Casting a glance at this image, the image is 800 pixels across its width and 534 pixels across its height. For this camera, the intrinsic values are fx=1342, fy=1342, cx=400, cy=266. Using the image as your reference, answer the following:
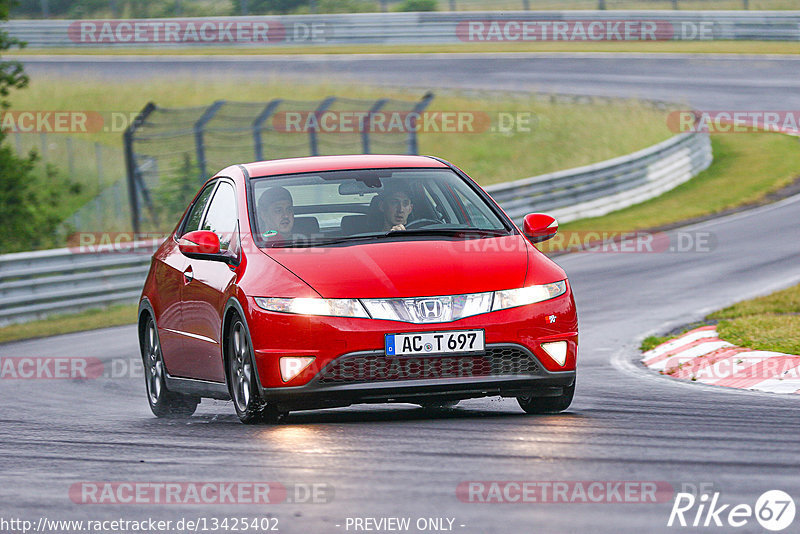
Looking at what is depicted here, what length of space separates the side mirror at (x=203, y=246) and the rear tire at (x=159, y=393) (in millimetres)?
1507

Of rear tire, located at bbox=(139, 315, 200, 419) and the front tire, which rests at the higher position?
the front tire

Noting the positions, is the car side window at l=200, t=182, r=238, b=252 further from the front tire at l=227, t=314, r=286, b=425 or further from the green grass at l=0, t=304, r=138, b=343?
the green grass at l=0, t=304, r=138, b=343

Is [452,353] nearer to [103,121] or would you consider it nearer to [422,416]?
[422,416]

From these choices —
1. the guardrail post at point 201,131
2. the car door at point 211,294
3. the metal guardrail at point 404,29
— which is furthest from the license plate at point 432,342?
the metal guardrail at point 404,29

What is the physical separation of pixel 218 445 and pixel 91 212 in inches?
801

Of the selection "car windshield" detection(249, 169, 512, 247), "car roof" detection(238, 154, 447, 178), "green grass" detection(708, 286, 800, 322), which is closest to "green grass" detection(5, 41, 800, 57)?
"green grass" detection(708, 286, 800, 322)

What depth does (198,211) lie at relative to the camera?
9102 mm

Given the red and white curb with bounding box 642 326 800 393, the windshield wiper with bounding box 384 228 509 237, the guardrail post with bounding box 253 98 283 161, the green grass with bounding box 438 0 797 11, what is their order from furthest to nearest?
the green grass with bounding box 438 0 797 11
the guardrail post with bounding box 253 98 283 161
the red and white curb with bounding box 642 326 800 393
the windshield wiper with bounding box 384 228 509 237

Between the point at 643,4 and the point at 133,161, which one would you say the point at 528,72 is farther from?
the point at 133,161

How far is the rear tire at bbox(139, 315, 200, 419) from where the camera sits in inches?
360

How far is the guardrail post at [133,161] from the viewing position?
2034cm

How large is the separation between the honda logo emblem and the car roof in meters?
1.64

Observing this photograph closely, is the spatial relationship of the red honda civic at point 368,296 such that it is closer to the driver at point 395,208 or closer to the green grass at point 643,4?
the driver at point 395,208

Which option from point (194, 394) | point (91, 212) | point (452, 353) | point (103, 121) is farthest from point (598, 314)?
point (103, 121)
